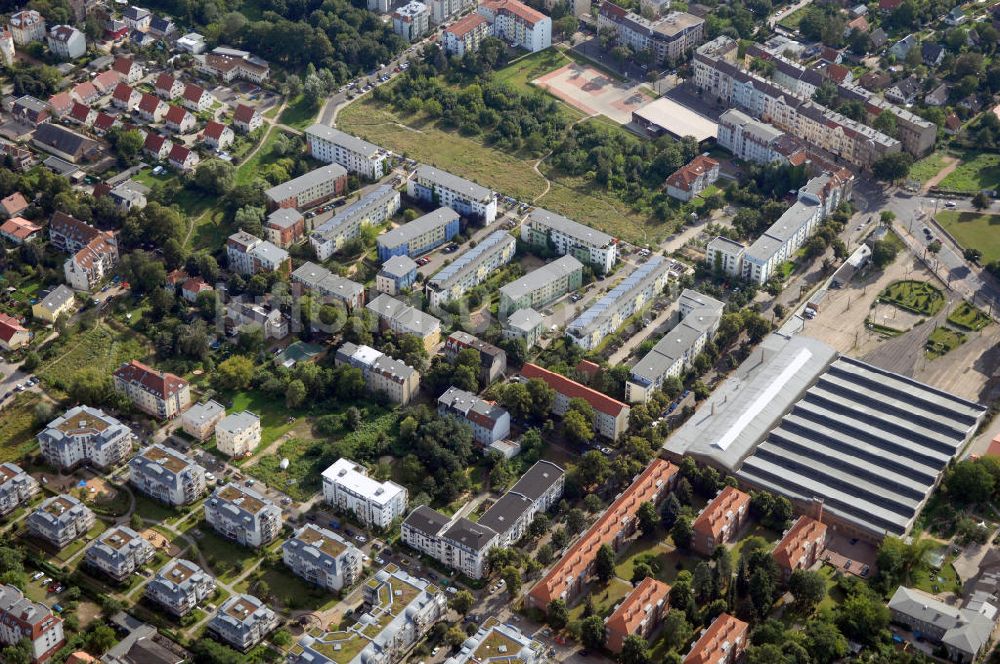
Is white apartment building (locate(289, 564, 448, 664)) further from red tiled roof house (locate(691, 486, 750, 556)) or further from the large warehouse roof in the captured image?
the large warehouse roof

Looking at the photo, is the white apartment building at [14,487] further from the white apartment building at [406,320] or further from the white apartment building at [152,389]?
the white apartment building at [406,320]

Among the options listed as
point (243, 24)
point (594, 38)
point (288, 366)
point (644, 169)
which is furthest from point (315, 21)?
point (288, 366)

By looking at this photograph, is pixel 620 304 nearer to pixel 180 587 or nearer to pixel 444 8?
pixel 180 587

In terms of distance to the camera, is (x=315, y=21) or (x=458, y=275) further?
(x=315, y=21)

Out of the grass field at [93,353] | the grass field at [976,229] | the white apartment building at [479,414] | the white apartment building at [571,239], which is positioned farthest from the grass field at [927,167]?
the grass field at [93,353]

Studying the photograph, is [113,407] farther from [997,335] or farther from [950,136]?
[950,136]

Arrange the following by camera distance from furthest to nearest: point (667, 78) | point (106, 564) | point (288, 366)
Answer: point (667, 78) < point (288, 366) < point (106, 564)
